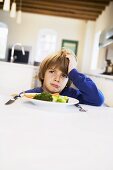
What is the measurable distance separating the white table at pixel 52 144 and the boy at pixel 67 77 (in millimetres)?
658

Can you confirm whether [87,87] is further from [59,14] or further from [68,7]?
[59,14]

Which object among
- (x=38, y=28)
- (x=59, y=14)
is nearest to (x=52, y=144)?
(x=59, y=14)

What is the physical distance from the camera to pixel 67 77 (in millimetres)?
1486

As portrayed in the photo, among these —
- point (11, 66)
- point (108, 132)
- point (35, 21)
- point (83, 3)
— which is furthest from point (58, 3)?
point (108, 132)

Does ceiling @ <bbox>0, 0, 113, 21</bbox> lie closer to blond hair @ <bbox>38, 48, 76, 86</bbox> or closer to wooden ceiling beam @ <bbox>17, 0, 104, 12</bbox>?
wooden ceiling beam @ <bbox>17, 0, 104, 12</bbox>

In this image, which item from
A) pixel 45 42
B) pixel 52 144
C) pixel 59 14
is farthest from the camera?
pixel 45 42

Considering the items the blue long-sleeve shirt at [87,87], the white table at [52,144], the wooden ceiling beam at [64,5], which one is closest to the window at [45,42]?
the wooden ceiling beam at [64,5]

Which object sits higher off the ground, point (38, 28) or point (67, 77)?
point (38, 28)

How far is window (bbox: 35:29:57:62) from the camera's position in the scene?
1120cm

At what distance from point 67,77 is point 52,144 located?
2.99ft

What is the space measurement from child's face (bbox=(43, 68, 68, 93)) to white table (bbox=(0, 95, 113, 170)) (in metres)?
0.73

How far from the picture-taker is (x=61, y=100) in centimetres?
103

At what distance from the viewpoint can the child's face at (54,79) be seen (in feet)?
4.81

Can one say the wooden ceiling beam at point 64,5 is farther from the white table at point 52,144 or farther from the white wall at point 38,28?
the white table at point 52,144
